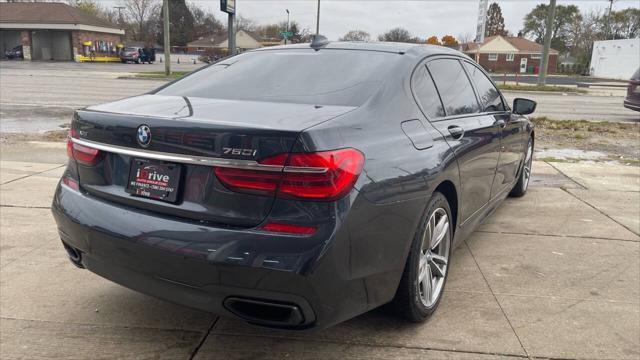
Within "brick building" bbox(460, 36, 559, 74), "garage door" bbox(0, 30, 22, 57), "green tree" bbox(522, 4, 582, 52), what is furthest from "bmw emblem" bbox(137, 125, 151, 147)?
"green tree" bbox(522, 4, 582, 52)

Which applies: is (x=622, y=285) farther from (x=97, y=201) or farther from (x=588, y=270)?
(x=97, y=201)

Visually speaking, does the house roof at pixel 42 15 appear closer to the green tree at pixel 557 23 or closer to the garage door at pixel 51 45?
the garage door at pixel 51 45

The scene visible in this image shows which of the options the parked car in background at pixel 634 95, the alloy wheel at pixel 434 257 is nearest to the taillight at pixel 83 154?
the alloy wheel at pixel 434 257

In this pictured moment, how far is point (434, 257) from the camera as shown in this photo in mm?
3150

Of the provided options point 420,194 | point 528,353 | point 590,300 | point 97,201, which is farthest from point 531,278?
point 97,201

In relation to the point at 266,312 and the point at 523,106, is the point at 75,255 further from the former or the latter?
the point at 523,106

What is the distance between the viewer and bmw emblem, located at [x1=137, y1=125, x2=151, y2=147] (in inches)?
94.8

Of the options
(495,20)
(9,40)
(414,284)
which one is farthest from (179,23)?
(414,284)

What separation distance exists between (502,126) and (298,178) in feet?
8.80

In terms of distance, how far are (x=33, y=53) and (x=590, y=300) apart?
6459 cm

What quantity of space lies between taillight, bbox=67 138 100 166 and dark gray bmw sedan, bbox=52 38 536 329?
0.7 inches

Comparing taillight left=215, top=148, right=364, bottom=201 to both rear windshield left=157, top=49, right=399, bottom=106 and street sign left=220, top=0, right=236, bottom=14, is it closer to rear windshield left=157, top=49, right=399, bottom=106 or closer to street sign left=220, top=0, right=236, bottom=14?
rear windshield left=157, top=49, right=399, bottom=106

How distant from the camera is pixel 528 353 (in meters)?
2.81

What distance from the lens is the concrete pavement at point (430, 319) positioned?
281cm
